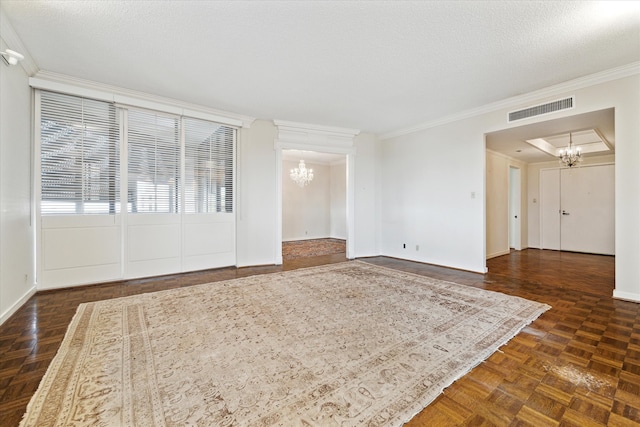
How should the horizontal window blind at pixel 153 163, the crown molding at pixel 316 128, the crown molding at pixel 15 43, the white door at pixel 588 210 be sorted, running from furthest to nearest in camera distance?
1. the white door at pixel 588 210
2. the crown molding at pixel 316 128
3. the horizontal window blind at pixel 153 163
4. the crown molding at pixel 15 43

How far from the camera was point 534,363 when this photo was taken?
1903 mm

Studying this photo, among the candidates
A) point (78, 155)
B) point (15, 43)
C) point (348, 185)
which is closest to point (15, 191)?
point (78, 155)

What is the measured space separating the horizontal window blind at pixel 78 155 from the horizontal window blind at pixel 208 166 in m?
1.00

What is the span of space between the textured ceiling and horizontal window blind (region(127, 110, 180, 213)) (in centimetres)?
50

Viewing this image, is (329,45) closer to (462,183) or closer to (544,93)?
(544,93)

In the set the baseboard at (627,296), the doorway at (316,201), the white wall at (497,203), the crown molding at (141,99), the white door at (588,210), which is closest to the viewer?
the baseboard at (627,296)

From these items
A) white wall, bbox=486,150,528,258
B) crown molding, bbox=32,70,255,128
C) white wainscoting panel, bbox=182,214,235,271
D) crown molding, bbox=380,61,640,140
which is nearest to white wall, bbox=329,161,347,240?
crown molding, bbox=380,61,640,140

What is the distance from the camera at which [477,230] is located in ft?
15.2

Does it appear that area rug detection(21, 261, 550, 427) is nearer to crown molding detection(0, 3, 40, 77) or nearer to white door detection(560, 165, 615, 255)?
crown molding detection(0, 3, 40, 77)

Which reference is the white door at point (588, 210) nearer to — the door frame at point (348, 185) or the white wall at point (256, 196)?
the door frame at point (348, 185)

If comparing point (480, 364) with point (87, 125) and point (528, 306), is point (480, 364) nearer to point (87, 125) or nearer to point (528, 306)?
point (528, 306)

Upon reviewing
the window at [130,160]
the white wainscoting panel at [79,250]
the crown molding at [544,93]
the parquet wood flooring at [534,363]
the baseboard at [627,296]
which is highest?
the crown molding at [544,93]

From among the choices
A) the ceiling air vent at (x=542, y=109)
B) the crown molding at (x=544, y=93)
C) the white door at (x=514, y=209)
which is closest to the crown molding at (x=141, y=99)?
the crown molding at (x=544, y=93)

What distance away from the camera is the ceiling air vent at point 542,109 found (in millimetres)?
3644
